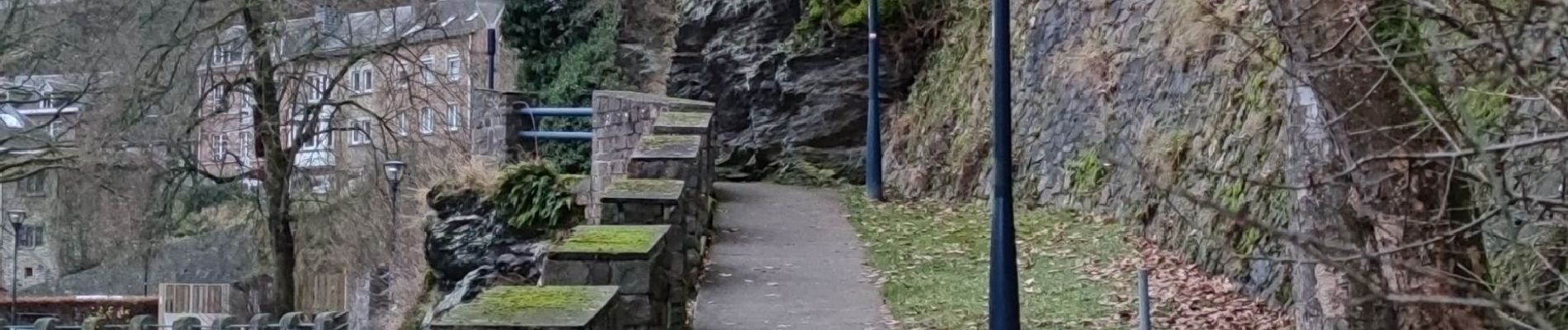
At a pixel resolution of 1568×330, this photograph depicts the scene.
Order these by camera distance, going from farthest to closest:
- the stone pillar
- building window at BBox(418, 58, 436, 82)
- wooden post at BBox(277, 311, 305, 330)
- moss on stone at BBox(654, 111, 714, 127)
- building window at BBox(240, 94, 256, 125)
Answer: building window at BBox(418, 58, 436, 82), building window at BBox(240, 94, 256, 125), wooden post at BBox(277, 311, 305, 330), moss on stone at BBox(654, 111, 714, 127), the stone pillar

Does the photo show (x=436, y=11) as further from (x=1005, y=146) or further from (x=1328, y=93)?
(x=1328, y=93)

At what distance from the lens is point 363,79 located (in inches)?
888

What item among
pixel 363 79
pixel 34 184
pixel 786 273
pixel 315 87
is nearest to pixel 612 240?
pixel 786 273

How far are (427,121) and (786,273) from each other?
12.5 metres

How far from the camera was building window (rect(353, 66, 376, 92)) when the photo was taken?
22.0m

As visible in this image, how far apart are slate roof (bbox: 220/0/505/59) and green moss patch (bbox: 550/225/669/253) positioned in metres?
12.7

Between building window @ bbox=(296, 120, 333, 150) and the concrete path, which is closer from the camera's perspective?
the concrete path

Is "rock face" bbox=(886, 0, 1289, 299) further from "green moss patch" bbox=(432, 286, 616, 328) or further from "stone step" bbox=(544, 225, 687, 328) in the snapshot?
"green moss patch" bbox=(432, 286, 616, 328)

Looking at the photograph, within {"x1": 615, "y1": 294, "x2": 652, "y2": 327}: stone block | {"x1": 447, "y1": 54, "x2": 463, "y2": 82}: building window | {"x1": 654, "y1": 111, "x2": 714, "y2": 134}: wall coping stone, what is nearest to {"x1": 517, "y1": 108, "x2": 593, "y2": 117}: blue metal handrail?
{"x1": 654, "y1": 111, "x2": 714, "y2": 134}: wall coping stone

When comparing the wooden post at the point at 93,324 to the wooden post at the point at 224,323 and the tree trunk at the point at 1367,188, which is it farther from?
the tree trunk at the point at 1367,188

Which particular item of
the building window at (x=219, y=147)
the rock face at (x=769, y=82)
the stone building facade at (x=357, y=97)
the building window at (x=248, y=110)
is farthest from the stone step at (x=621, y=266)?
the building window at (x=219, y=147)

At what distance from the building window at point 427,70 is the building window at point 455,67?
0.91 meters

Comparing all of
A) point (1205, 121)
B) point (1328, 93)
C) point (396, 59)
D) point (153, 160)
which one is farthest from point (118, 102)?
point (1328, 93)

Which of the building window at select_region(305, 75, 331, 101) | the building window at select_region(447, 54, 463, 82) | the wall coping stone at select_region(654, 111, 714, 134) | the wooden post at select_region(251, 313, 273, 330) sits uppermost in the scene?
the building window at select_region(447, 54, 463, 82)
